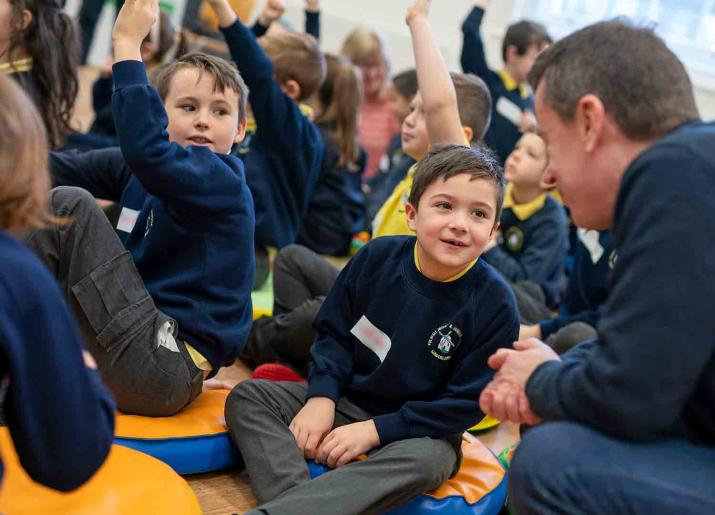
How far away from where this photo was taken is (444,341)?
1793 millimetres

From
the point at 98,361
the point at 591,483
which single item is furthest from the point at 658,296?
the point at 98,361

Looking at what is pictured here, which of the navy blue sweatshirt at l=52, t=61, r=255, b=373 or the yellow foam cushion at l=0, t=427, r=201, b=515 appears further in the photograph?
the navy blue sweatshirt at l=52, t=61, r=255, b=373

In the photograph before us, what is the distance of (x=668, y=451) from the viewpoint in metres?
1.19

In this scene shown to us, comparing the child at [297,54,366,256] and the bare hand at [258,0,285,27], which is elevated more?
the bare hand at [258,0,285,27]

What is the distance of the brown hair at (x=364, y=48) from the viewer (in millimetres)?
4559

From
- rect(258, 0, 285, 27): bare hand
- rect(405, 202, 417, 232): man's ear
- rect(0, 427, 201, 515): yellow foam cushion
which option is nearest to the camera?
rect(0, 427, 201, 515): yellow foam cushion

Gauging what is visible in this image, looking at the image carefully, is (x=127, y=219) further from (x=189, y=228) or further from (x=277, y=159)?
(x=277, y=159)

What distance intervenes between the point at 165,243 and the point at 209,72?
398mm

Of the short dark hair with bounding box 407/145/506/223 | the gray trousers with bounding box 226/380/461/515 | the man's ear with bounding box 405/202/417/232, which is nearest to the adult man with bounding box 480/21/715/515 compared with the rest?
the gray trousers with bounding box 226/380/461/515

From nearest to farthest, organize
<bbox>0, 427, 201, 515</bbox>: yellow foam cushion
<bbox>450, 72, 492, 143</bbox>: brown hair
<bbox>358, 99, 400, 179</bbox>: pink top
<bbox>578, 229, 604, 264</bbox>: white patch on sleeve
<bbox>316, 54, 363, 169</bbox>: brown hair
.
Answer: <bbox>0, 427, 201, 515</bbox>: yellow foam cushion, <bbox>450, 72, 492, 143</bbox>: brown hair, <bbox>578, 229, 604, 264</bbox>: white patch on sleeve, <bbox>316, 54, 363, 169</bbox>: brown hair, <bbox>358, 99, 400, 179</bbox>: pink top

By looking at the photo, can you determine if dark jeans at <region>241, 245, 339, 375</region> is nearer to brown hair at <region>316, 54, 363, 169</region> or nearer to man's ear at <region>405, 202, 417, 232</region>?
man's ear at <region>405, 202, 417, 232</region>

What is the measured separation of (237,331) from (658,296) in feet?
3.37

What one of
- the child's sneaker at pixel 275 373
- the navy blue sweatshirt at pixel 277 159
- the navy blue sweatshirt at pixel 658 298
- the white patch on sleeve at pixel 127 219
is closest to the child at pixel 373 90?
the navy blue sweatshirt at pixel 277 159

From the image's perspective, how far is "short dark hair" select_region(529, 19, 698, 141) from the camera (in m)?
1.23
